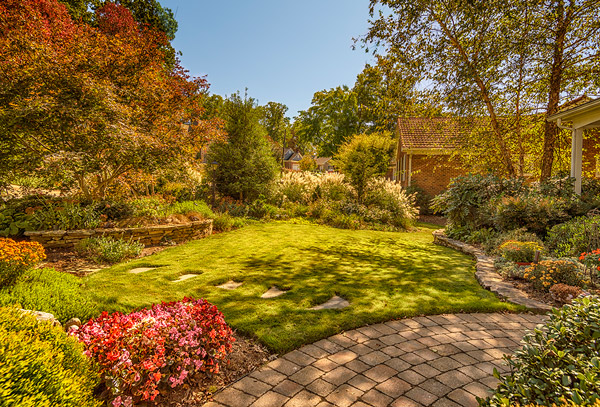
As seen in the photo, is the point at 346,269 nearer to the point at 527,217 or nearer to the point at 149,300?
the point at 149,300

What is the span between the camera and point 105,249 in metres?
5.60

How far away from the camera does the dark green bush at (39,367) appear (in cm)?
134

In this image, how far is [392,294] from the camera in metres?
4.22

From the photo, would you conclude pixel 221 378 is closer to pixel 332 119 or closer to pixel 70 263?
pixel 70 263

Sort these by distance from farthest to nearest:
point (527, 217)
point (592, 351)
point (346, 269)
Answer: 1. point (527, 217)
2. point (346, 269)
3. point (592, 351)

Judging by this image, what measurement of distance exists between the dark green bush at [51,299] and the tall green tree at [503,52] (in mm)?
10124

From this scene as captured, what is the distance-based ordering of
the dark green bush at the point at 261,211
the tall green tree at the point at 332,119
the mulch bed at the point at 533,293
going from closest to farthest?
the mulch bed at the point at 533,293 → the dark green bush at the point at 261,211 → the tall green tree at the point at 332,119

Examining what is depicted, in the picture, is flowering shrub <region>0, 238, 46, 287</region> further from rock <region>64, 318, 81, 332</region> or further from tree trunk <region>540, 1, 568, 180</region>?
tree trunk <region>540, 1, 568, 180</region>

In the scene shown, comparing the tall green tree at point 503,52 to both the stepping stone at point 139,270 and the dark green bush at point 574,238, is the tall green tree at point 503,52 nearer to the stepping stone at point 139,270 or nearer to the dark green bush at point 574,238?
the dark green bush at point 574,238

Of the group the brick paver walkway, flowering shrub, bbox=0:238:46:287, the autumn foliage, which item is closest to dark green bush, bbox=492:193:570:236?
the brick paver walkway

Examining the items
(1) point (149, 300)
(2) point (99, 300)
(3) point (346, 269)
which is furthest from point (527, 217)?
(2) point (99, 300)

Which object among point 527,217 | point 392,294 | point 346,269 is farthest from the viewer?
point 527,217

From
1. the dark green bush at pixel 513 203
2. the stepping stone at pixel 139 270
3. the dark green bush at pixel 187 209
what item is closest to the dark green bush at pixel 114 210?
the dark green bush at pixel 187 209

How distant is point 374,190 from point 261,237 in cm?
676
